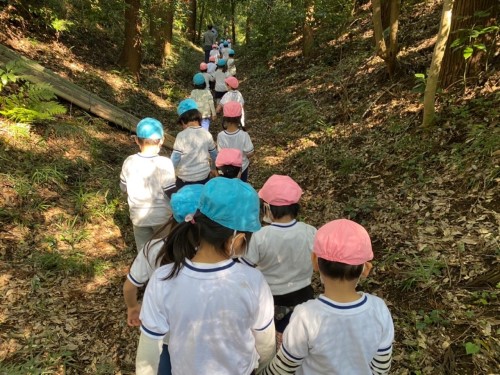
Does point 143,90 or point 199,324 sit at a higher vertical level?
point 143,90

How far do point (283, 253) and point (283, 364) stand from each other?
3.00 feet

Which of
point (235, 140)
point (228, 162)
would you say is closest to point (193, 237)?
point (228, 162)

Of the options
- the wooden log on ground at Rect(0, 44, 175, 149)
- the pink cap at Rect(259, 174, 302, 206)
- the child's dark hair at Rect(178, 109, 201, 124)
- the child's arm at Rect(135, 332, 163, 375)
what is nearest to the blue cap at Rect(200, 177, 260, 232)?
the child's arm at Rect(135, 332, 163, 375)

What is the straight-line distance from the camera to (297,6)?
1411 centimetres

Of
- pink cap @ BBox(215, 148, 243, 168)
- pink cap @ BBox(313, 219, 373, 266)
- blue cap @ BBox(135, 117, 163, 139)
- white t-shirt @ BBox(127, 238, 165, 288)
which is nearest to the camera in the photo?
pink cap @ BBox(313, 219, 373, 266)

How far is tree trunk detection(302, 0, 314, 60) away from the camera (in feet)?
43.9

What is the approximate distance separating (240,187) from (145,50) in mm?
13815

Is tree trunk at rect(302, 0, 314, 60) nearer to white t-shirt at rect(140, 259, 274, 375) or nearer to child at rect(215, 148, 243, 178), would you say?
child at rect(215, 148, 243, 178)

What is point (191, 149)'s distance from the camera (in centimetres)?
488

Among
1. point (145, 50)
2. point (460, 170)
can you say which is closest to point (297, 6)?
point (145, 50)

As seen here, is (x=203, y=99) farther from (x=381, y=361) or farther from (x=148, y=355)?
(x=381, y=361)

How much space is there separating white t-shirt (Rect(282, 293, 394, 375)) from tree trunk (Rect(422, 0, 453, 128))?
4722mm

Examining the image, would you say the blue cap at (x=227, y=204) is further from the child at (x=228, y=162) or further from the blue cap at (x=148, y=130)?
the child at (x=228, y=162)

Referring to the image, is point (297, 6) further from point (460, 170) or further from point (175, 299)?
point (175, 299)
